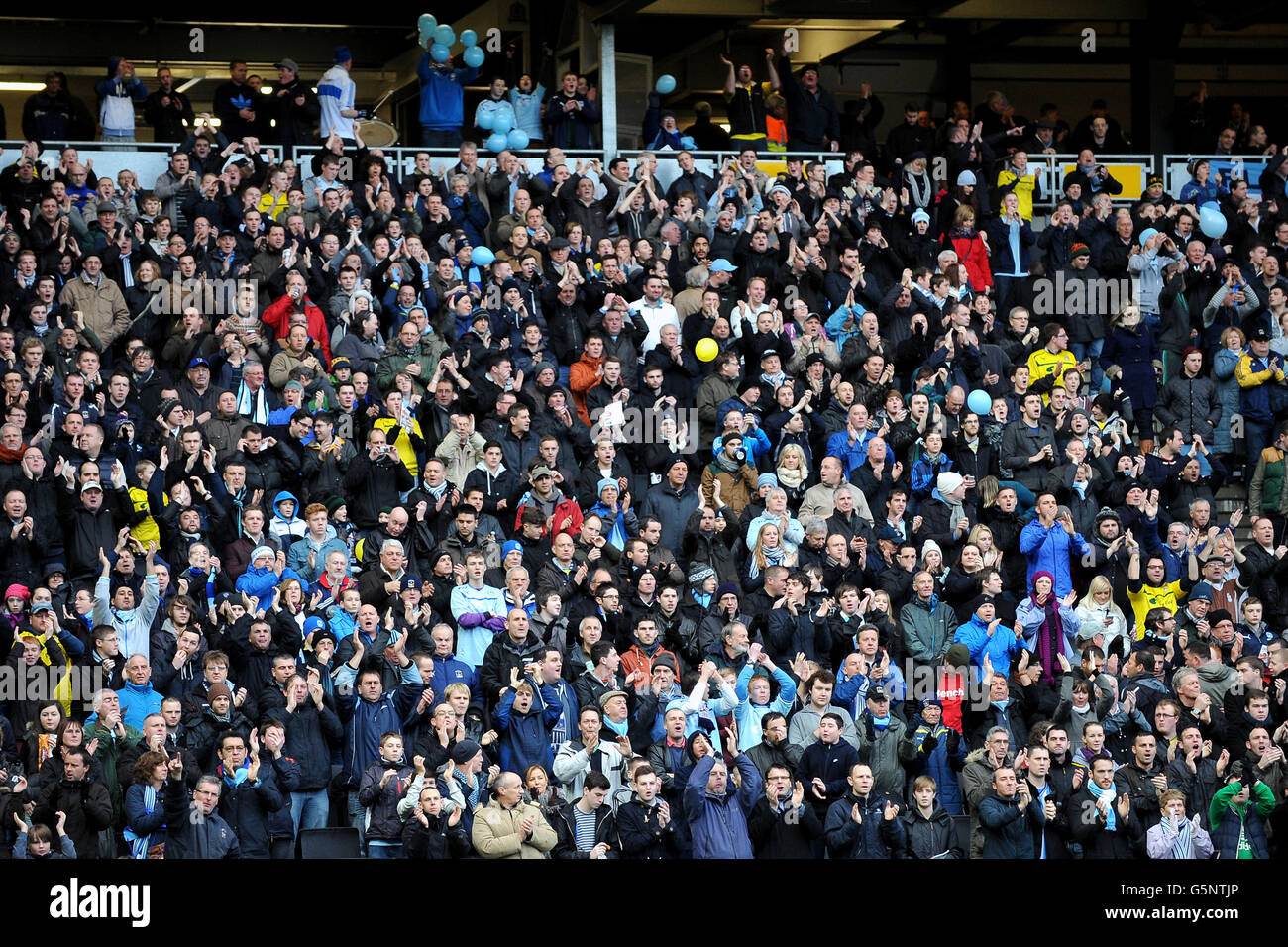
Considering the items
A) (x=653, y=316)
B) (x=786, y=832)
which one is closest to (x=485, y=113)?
(x=653, y=316)

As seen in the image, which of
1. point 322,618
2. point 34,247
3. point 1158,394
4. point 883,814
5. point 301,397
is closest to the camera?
point 883,814

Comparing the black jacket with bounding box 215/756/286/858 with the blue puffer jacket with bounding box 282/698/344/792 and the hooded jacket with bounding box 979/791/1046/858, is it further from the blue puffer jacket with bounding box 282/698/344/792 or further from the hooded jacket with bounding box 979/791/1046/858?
the hooded jacket with bounding box 979/791/1046/858

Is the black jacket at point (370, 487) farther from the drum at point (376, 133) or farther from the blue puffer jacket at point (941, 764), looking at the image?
the drum at point (376, 133)

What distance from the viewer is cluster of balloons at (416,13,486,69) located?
68.5ft

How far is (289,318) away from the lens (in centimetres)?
1686

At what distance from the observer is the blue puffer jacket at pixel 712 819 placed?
12406mm

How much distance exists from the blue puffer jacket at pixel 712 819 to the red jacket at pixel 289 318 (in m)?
5.99

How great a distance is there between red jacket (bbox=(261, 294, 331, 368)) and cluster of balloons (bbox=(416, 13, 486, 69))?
4.93m

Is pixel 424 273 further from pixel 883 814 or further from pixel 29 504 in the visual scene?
pixel 883 814

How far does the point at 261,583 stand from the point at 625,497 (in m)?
3.09

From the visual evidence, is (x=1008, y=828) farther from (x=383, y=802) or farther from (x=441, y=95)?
(x=441, y=95)

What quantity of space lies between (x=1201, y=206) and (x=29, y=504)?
12.4 meters
